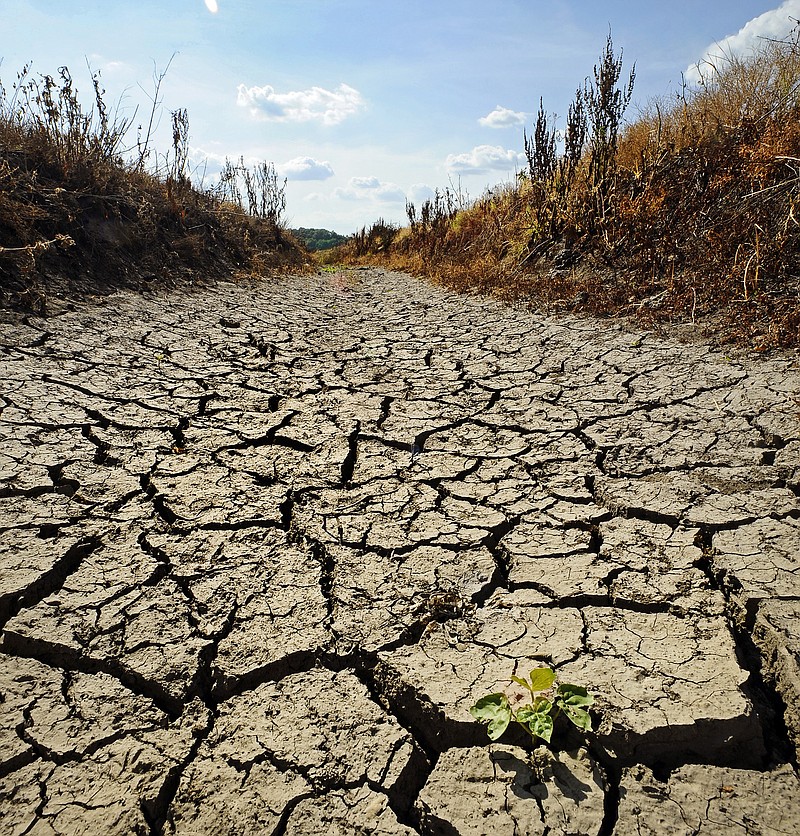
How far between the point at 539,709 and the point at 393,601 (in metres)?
0.57

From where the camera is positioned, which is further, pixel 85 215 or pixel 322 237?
pixel 322 237

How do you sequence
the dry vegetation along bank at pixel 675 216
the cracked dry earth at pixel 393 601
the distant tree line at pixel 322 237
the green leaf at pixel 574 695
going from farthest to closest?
1. the distant tree line at pixel 322 237
2. the dry vegetation along bank at pixel 675 216
3. the green leaf at pixel 574 695
4. the cracked dry earth at pixel 393 601

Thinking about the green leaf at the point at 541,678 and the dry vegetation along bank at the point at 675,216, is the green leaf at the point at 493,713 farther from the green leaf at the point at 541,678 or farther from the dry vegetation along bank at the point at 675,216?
the dry vegetation along bank at the point at 675,216

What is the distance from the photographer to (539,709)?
1.29 meters

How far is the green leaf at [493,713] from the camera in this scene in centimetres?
127

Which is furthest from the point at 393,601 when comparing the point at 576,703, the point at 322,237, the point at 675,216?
the point at 322,237

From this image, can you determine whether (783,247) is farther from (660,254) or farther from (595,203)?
(595,203)

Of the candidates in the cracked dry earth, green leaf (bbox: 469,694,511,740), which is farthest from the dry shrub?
green leaf (bbox: 469,694,511,740)

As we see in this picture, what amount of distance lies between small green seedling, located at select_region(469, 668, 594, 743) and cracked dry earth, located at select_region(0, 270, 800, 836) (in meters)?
0.06

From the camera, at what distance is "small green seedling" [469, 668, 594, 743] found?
1255 mm

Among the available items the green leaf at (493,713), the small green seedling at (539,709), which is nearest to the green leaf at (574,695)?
the small green seedling at (539,709)

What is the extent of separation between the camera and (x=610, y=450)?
2621mm

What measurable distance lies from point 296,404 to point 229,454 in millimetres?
713

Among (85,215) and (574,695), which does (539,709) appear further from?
(85,215)
